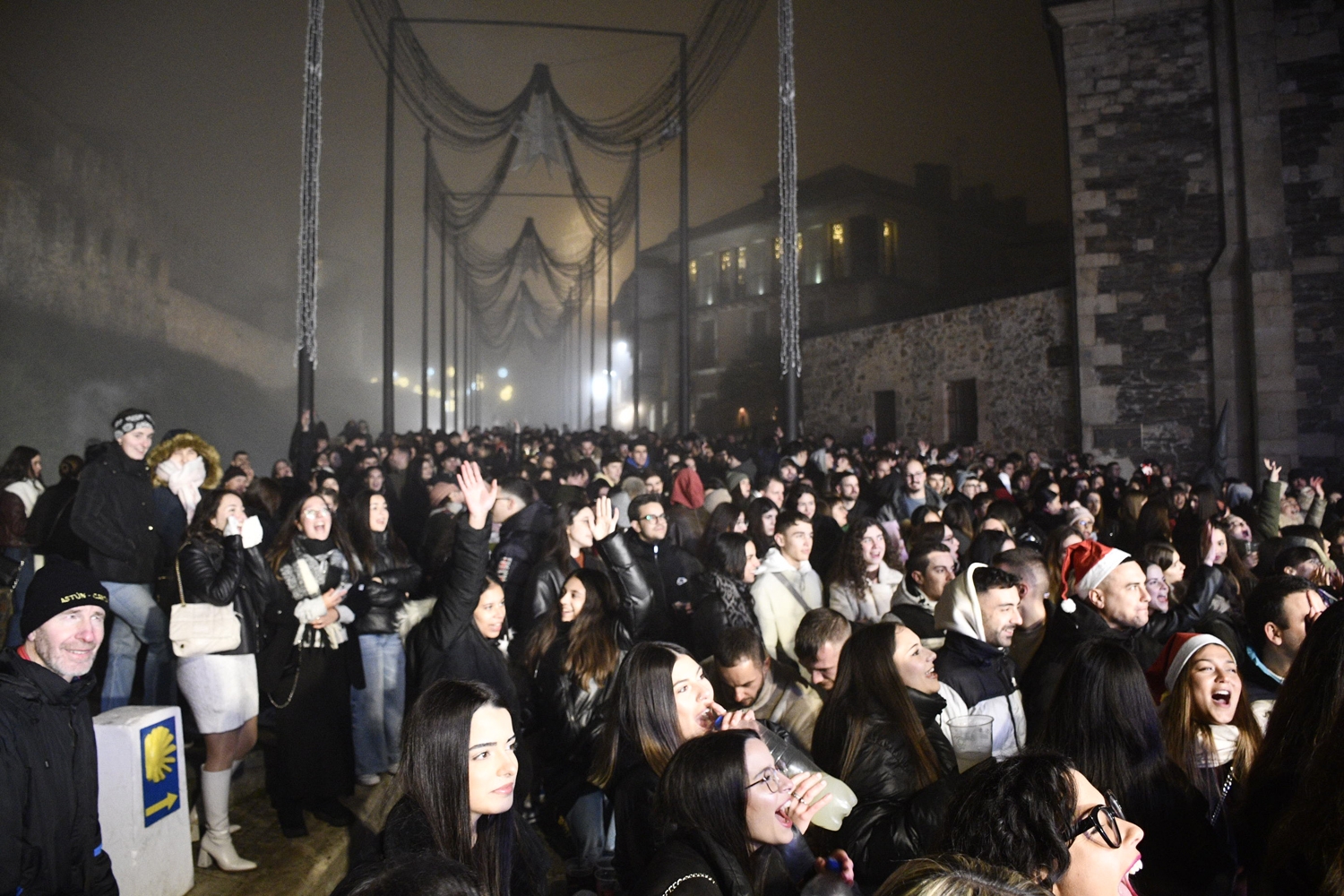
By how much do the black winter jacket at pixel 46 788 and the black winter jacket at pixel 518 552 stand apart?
9.80ft

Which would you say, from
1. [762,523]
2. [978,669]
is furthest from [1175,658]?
[762,523]

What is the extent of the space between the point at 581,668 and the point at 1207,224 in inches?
758

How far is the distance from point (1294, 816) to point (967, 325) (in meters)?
21.1

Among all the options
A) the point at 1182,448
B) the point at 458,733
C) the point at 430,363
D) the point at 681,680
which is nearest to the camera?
the point at 458,733

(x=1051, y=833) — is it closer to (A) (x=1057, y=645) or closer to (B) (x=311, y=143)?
(A) (x=1057, y=645)

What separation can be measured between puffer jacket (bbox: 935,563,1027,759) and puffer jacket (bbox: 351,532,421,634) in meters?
3.18

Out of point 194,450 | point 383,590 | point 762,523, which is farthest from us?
point 762,523

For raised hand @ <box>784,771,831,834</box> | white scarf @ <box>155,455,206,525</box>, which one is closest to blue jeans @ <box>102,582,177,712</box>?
white scarf @ <box>155,455,206,525</box>

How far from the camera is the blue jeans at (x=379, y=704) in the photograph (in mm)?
5293

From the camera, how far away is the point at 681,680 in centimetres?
312

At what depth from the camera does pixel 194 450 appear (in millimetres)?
5863

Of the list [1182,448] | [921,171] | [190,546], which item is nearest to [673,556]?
[190,546]

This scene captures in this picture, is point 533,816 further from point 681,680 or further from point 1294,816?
point 1294,816

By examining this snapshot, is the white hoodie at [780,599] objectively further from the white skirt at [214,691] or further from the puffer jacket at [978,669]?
the white skirt at [214,691]
